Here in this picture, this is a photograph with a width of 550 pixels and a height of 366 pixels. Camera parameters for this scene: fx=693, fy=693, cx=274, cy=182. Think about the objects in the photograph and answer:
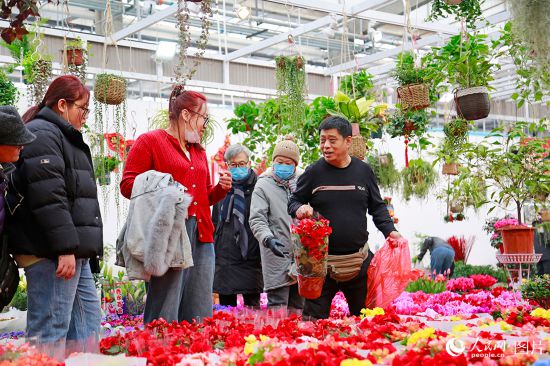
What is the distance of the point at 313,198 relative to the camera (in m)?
3.58

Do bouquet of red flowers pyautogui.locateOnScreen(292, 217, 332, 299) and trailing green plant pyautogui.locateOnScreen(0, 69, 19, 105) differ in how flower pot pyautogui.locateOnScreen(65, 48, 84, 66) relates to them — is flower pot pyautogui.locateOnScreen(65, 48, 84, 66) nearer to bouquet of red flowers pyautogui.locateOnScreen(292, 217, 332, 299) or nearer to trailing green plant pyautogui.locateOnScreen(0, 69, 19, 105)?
trailing green plant pyautogui.locateOnScreen(0, 69, 19, 105)

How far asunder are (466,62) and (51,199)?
3.41 m

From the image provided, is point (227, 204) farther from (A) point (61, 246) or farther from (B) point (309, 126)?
(A) point (61, 246)

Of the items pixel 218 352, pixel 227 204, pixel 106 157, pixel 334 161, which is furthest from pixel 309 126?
pixel 218 352

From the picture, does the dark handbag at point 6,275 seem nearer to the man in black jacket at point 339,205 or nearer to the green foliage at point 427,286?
the man in black jacket at point 339,205

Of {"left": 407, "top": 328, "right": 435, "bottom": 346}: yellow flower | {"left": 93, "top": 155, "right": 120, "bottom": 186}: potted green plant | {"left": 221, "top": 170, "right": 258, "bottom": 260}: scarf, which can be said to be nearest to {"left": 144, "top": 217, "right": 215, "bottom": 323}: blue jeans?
{"left": 407, "top": 328, "right": 435, "bottom": 346}: yellow flower

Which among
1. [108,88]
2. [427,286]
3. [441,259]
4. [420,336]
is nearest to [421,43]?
[441,259]

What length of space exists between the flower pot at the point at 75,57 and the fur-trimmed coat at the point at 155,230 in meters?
2.84

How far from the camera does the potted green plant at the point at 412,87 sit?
5.32 meters

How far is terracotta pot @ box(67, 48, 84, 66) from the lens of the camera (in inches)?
218

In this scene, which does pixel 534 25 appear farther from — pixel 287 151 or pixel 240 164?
pixel 240 164

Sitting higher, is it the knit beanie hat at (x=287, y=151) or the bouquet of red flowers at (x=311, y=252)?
the knit beanie hat at (x=287, y=151)

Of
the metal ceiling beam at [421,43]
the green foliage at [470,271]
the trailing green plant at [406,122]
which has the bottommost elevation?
the green foliage at [470,271]

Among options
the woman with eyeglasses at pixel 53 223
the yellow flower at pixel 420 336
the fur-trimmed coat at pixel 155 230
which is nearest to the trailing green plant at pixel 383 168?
the fur-trimmed coat at pixel 155 230
